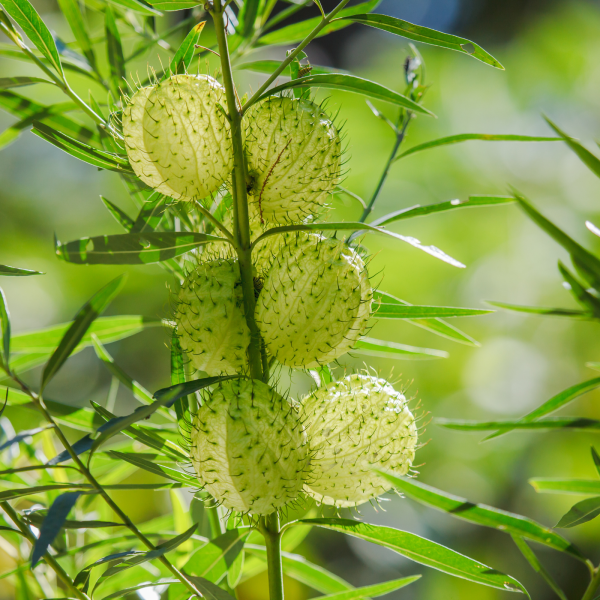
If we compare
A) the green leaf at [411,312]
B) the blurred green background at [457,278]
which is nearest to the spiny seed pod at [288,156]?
the green leaf at [411,312]

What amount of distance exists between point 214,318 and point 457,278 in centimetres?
157

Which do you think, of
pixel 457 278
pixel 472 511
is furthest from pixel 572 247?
pixel 457 278

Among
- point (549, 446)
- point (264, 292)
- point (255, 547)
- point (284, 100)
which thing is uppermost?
point (284, 100)

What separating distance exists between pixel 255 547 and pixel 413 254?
4.41ft

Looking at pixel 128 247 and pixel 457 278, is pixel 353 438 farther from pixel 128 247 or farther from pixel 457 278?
pixel 457 278

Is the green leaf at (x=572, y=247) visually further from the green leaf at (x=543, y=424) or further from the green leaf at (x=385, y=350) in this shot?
the green leaf at (x=385, y=350)

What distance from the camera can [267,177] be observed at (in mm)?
417

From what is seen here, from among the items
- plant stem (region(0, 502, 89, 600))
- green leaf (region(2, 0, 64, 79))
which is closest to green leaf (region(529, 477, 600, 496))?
plant stem (region(0, 502, 89, 600))

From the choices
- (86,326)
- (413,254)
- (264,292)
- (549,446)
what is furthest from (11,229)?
(549,446)

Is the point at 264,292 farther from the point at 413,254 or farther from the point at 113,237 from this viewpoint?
the point at 413,254

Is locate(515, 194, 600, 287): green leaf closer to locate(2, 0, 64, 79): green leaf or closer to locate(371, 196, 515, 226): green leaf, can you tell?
locate(371, 196, 515, 226): green leaf

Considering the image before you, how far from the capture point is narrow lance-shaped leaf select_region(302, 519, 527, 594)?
0.40 meters

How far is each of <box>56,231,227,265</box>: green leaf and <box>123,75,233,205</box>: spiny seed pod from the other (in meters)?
0.03

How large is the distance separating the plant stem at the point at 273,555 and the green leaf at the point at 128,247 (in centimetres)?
21
